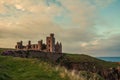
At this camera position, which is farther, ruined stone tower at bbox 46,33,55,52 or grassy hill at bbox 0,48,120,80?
ruined stone tower at bbox 46,33,55,52

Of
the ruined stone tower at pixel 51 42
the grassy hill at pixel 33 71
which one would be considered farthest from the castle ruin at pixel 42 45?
the grassy hill at pixel 33 71

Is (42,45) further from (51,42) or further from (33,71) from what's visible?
(33,71)

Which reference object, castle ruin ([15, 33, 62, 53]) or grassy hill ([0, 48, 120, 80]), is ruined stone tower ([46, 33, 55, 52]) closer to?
castle ruin ([15, 33, 62, 53])

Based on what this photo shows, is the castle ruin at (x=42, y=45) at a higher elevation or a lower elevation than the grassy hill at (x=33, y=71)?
higher

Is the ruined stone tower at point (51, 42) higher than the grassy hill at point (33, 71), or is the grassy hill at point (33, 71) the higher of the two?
the ruined stone tower at point (51, 42)

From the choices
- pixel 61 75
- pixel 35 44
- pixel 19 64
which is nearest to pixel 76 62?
pixel 35 44

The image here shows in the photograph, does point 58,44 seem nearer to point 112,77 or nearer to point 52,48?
point 52,48

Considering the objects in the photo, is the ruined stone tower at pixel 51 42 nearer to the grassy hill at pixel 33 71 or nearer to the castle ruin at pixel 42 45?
the castle ruin at pixel 42 45

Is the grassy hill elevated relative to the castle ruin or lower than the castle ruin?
lower

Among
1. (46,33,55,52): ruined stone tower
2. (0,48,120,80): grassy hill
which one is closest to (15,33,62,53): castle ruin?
(46,33,55,52): ruined stone tower

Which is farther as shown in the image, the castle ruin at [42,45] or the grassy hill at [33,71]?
the castle ruin at [42,45]

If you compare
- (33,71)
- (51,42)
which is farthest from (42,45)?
(33,71)

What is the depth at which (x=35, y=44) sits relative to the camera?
134 meters

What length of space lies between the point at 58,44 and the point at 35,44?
14037 mm
